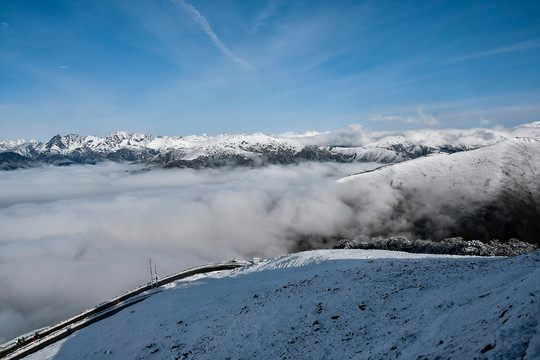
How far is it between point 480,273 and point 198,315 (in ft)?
103

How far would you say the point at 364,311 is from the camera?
73.0ft

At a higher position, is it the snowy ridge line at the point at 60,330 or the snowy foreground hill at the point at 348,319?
the snowy foreground hill at the point at 348,319

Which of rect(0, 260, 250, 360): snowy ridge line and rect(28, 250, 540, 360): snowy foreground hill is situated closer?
rect(28, 250, 540, 360): snowy foreground hill

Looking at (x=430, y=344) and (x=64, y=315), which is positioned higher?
(x=430, y=344)

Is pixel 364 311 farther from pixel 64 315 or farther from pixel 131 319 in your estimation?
pixel 64 315

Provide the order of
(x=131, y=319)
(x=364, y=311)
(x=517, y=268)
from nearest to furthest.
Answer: (x=517, y=268) → (x=364, y=311) → (x=131, y=319)

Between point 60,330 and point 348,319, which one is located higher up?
point 348,319

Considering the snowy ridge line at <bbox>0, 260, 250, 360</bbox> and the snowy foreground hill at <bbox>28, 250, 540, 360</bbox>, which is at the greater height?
the snowy foreground hill at <bbox>28, 250, 540, 360</bbox>

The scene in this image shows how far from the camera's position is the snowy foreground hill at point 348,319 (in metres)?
12.7

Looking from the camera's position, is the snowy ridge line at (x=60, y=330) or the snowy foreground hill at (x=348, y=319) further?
the snowy ridge line at (x=60, y=330)

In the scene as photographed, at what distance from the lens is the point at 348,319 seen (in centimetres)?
2180

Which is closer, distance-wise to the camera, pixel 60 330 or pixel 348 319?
pixel 348 319

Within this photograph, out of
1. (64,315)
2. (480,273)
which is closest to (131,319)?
(480,273)

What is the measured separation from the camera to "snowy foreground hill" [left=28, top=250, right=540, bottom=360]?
12.7 meters
